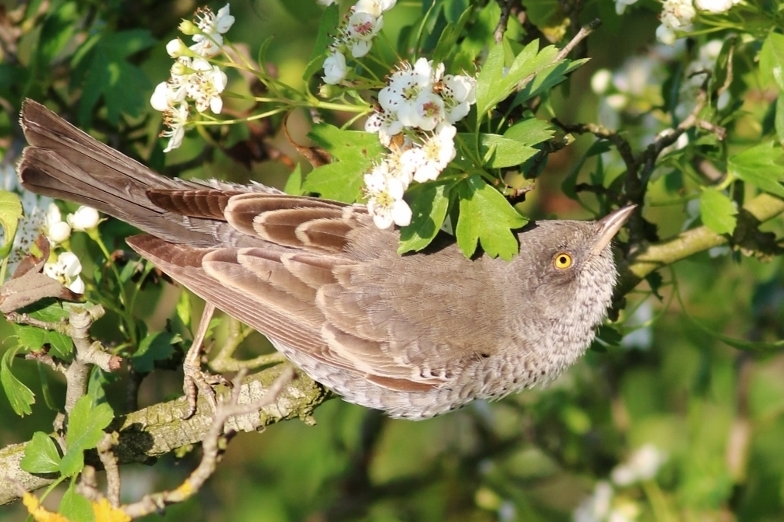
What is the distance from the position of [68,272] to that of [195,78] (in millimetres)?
848

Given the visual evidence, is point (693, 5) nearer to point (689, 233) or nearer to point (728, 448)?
point (689, 233)

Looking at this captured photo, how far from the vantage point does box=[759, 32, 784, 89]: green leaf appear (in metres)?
3.08

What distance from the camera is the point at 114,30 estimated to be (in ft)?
15.5

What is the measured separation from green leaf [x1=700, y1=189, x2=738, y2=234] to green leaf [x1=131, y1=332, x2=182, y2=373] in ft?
6.66

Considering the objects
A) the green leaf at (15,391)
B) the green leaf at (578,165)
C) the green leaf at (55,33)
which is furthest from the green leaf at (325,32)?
the green leaf at (55,33)

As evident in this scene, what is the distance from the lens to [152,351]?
354cm

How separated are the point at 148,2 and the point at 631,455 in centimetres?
377

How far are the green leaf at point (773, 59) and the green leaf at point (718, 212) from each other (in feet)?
1.55

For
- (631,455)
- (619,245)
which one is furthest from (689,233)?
(631,455)

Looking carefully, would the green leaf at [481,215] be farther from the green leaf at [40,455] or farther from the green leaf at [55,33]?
the green leaf at [55,33]

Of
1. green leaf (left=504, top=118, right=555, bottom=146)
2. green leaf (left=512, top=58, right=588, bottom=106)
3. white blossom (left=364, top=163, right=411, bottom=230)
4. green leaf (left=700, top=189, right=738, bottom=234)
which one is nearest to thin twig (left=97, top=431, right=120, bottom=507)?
white blossom (left=364, top=163, right=411, bottom=230)

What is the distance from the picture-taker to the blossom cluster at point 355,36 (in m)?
2.95

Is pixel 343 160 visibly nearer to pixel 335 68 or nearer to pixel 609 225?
pixel 335 68

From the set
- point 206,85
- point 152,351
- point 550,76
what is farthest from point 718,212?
point 152,351
